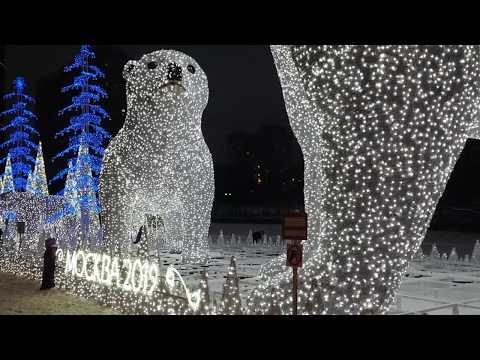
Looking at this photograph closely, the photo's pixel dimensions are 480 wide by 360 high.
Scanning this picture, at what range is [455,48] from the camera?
4.36 meters

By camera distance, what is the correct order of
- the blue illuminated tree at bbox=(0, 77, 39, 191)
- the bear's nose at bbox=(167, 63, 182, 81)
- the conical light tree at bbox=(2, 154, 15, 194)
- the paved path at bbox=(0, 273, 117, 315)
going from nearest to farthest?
1. the paved path at bbox=(0, 273, 117, 315)
2. the bear's nose at bbox=(167, 63, 182, 81)
3. the conical light tree at bbox=(2, 154, 15, 194)
4. the blue illuminated tree at bbox=(0, 77, 39, 191)

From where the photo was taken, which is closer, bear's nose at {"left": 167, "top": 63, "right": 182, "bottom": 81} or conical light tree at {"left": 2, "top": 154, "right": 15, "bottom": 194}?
bear's nose at {"left": 167, "top": 63, "right": 182, "bottom": 81}

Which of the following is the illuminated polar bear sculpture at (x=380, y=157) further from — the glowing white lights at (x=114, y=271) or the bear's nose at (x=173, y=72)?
the bear's nose at (x=173, y=72)

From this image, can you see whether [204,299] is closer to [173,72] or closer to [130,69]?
[173,72]

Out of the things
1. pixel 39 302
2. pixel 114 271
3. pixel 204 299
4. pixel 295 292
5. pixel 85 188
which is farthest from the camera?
pixel 85 188

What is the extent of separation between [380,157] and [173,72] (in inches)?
258

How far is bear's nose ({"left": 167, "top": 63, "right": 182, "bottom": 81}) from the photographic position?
10102 millimetres

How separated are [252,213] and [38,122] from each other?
18.4 meters

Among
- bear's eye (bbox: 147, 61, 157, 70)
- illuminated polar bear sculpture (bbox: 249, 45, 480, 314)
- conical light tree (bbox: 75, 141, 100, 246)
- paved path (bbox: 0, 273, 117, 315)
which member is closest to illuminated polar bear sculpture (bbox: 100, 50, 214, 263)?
bear's eye (bbox: 147, 61, 157, 70)

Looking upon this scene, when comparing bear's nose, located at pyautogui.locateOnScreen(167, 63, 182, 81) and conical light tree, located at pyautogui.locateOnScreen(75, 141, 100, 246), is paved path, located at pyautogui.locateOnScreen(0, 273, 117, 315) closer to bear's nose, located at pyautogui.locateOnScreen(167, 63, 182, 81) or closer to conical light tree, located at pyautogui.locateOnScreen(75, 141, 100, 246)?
bear's nose, located at pyautogui.locateOnScreen(167, 63, 182, 81)

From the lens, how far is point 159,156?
408 inches

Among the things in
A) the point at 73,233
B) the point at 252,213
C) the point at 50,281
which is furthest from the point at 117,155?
the point at 252,213

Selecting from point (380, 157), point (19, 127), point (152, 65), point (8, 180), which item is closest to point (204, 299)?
point (380, 157)
